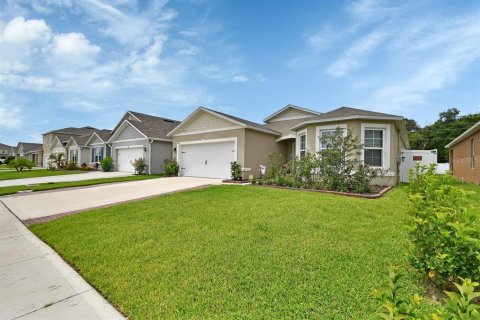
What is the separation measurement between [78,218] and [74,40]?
9500 millimetres

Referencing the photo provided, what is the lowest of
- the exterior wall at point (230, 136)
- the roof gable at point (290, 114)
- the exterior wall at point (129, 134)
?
the exterior wall at point (230, 136)

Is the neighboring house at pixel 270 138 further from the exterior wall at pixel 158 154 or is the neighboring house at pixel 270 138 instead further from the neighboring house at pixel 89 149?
the neighboring house at pixel 89 149

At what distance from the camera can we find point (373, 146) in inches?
444

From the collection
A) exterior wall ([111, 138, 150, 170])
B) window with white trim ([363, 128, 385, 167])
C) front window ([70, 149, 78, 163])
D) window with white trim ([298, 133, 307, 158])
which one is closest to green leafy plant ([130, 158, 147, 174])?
exterior wall ([111, 138, 150, 170])

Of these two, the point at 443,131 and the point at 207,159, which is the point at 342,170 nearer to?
the point at 207,159

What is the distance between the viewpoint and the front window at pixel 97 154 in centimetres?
2638

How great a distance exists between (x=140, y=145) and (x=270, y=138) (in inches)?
471

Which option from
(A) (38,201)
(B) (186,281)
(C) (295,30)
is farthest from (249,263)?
(C) (295,30)

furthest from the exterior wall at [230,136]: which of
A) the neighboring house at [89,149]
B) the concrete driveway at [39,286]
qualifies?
the neighboring house at [89,149]

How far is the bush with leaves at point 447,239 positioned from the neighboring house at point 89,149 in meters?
27.8

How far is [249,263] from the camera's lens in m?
Answer: 3.36

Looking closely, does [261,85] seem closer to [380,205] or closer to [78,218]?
[380,205]

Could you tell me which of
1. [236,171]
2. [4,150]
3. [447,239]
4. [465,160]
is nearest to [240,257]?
[447,239]

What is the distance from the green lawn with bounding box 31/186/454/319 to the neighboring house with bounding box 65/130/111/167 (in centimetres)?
2267
